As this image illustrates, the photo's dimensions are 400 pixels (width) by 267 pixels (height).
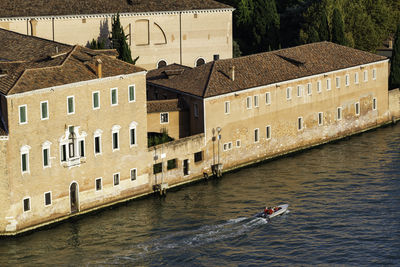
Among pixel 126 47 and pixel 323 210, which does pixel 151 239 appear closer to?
pixel 323 210

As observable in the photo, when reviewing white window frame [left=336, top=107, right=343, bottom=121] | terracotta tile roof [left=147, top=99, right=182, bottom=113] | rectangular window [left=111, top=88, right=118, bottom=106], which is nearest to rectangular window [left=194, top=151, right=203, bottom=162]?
terracotta tile roof [left=147, top=99, right=182, bottom=113]

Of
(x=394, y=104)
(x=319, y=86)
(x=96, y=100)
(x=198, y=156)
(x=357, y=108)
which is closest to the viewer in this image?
(x=96, y=100)

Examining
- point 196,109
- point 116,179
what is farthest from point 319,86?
point 116,179

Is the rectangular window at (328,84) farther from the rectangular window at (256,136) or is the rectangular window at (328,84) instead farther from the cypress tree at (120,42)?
the cypress tree at (120,42)

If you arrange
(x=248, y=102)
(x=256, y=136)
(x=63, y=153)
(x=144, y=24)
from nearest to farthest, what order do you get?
(x=63, y=153), (x=248, y=102), (x=256, y=136), (x=144, y=24)

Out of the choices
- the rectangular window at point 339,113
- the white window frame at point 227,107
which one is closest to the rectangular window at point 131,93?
the white window frame at point 227,107

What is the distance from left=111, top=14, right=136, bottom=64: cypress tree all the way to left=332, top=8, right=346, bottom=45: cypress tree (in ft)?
65.5

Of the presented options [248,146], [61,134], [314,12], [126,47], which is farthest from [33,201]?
[314,12]

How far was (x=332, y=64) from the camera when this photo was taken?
9406cm

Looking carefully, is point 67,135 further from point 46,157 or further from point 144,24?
point 144,24

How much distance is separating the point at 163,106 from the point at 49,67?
13.3 meters

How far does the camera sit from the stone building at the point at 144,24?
336 feet

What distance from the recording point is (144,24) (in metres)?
107

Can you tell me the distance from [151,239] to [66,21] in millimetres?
39319
